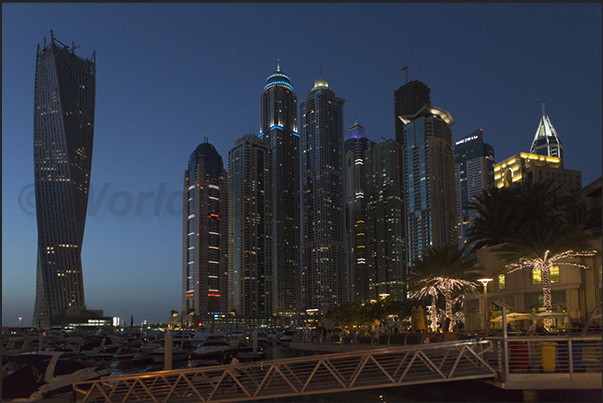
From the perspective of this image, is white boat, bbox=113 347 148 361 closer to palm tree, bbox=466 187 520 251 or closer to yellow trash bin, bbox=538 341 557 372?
palm tree, bbox=466 187 520 251

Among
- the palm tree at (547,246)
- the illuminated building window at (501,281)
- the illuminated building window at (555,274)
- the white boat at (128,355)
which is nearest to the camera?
the palm tree at (547,246)

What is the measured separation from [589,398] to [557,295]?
78.5 feet

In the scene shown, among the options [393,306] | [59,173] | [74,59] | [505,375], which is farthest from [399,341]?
[74,59]

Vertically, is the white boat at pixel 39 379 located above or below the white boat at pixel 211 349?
above

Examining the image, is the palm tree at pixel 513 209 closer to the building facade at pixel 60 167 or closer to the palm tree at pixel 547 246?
the palm tree at pixel 547 246

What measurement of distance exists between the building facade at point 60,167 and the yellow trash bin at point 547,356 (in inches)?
6175

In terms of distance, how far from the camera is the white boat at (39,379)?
22.9m

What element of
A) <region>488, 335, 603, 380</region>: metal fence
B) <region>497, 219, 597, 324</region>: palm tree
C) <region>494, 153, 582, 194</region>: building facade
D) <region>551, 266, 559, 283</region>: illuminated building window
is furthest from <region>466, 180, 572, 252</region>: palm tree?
<region>494, 153, 582, 194</region>: building facade

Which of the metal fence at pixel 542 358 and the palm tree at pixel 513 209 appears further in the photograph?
the palm tree at pixel 513 209

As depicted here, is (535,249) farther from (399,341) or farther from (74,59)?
(74,59)

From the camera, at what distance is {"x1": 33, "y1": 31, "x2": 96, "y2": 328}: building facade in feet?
498

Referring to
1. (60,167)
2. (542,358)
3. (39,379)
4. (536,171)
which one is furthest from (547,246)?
(60,167)

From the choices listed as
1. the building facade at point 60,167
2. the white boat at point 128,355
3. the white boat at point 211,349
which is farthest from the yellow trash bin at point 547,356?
the building facade at point 60,167

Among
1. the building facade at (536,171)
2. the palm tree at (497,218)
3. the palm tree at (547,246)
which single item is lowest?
the palm tree at (547,246)
